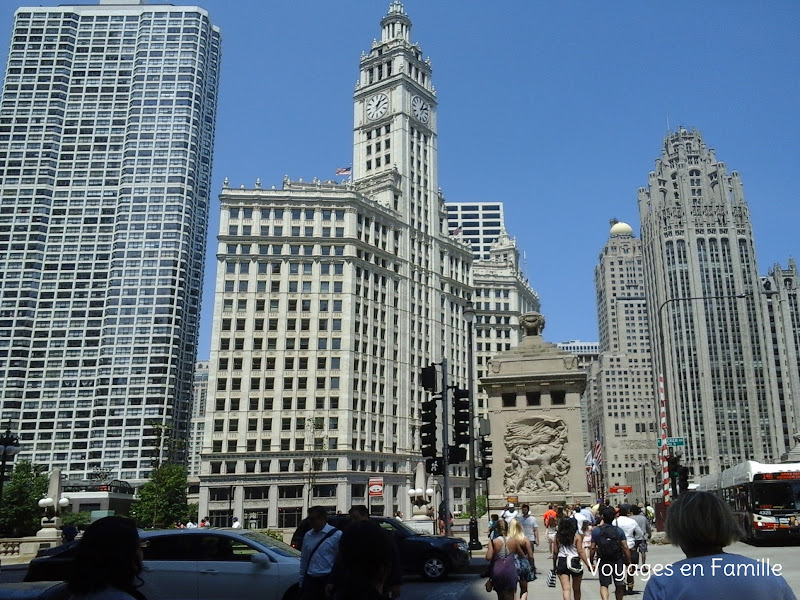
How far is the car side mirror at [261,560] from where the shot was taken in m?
12.0

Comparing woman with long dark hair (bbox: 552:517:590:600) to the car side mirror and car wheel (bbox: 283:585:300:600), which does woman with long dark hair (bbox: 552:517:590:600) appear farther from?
the car side mirror

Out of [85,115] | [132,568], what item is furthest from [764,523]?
[85,115]

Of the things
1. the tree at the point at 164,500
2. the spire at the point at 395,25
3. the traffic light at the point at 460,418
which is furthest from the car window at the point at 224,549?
the spire at the point at 395,25

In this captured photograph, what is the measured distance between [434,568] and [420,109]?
325 ft

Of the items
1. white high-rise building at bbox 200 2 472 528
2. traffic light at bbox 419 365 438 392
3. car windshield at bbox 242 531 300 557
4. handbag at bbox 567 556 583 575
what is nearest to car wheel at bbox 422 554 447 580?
traffic light at bbox 419 365 438 392

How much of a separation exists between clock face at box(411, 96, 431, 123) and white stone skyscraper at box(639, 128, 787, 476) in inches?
2442

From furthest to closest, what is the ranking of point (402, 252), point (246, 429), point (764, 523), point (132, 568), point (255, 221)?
point (402, 252) → point (255, 221) → point (246, 429) → point (764, 523) → point (132, 568)

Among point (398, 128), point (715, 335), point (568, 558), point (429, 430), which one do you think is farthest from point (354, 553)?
point (715, 335)

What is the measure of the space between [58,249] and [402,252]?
73.3 m

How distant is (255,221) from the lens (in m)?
93.3

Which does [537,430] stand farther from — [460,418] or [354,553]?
[354,553]

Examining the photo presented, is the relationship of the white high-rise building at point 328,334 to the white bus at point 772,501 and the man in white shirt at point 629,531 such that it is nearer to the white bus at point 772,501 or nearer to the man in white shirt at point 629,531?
the white bus at point 772,501

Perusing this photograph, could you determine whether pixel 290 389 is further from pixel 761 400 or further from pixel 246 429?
pixel 761 400

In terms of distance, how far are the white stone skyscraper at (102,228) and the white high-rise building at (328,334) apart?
44.3m
